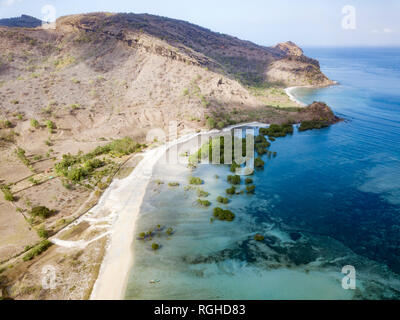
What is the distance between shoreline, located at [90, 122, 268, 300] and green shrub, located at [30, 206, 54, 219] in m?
4.77

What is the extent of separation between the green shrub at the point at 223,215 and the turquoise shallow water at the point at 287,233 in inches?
24.0

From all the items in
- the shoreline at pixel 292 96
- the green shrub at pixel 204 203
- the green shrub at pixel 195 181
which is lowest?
the green shrub at pixel 204 203

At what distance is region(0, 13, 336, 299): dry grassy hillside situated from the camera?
26516 mm

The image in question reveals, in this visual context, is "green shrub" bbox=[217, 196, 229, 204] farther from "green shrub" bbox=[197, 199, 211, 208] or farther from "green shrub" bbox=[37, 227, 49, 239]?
"green shrub" bbox=[37, 227, 49, 239]

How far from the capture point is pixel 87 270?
22234 mm

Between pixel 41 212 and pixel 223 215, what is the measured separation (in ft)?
64.9

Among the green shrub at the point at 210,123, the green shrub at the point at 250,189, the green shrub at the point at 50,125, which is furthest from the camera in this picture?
the green shrub at the point at 210,123

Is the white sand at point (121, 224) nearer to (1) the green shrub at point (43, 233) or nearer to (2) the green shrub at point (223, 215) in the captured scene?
(1) the green shrub at point (43, 233)

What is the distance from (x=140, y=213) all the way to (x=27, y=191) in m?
14.9

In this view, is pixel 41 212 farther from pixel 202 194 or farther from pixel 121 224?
pixel 202 194

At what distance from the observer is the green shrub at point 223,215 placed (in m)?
28.9

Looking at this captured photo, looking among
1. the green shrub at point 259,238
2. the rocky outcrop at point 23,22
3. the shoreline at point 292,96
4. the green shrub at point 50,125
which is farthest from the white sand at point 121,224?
the rocky outcrop at point 23,22

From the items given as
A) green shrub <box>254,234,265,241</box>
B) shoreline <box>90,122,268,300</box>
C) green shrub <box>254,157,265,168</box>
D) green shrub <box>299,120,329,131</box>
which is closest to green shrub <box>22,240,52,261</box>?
shoreline <box>90,122,268,300</box>
